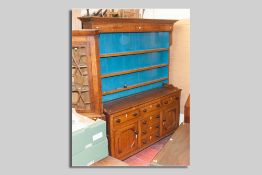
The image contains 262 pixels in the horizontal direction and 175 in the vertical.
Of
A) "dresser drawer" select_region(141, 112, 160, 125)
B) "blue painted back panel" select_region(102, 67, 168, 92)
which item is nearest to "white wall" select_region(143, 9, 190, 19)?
"blue painted back panel" select_region(102, 67, 168, 92)

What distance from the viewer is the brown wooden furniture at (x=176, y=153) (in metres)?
2.20

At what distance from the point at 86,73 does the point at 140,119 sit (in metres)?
0.87

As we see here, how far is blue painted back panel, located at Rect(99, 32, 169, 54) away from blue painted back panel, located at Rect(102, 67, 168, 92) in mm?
287

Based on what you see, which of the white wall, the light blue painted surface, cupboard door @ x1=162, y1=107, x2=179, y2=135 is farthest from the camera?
cupboard door @ x1=162, y1=107, x2=179, y2=135

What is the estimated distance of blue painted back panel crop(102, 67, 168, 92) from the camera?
2803mm

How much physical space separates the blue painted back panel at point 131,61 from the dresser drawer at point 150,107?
1.49 ft

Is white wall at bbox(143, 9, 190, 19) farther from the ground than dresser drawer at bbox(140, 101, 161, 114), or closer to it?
farther from the ground

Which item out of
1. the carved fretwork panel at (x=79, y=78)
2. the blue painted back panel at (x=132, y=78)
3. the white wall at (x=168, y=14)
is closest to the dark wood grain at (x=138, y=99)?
the blue painted back panel at (x=132, y=78)

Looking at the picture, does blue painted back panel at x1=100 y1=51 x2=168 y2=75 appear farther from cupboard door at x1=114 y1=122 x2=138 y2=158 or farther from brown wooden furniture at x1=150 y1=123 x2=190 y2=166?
brown wooden furniture at x1=150 y1=123 x2=190 y2=166

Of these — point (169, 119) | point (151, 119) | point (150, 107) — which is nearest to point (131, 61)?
point (150, 107)

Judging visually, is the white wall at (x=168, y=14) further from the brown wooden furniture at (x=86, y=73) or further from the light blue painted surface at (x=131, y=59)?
the brown wooden furniture at (x=86, y=73)

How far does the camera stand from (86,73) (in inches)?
94.7

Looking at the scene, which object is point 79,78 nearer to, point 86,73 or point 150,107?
point 86,73

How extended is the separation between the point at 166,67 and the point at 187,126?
0.78 meters
